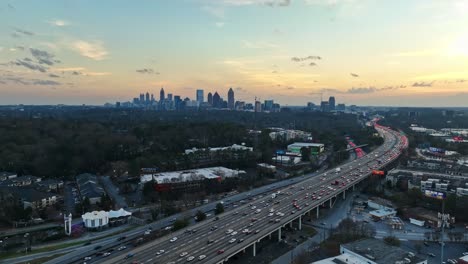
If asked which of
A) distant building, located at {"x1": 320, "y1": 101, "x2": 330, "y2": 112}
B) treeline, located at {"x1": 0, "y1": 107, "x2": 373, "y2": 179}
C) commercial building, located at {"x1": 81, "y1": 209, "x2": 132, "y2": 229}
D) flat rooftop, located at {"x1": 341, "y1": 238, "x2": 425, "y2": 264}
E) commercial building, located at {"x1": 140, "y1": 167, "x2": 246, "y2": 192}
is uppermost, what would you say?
distant building, located at {"x1": 320, "y1": 101, "x2": 330, "y2": 112}

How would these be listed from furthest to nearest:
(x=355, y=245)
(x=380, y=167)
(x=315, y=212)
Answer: (x=380, y=167)
(x=315, y=212)
(x=355, y=245)

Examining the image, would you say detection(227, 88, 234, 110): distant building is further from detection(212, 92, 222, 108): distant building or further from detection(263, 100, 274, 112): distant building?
detection(263, 100, 274, 112): distant building

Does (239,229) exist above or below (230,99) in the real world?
below

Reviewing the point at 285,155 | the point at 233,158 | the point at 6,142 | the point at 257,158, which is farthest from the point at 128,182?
the point at 285,155

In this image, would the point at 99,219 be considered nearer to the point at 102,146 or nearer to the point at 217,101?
the point at 102,146

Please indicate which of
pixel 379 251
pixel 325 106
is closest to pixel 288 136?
pixel 379 251

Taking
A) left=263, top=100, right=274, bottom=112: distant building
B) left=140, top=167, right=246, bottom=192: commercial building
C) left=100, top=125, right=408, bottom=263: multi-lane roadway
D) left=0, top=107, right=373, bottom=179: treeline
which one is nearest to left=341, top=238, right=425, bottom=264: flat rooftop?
left=100, top=125, right=408, bottom=263: multi-lane roadway

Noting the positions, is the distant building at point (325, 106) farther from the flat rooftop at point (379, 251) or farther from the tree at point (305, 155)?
the flat rooftop at point (379, 251)

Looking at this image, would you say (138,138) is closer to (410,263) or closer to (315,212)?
(315,212)
